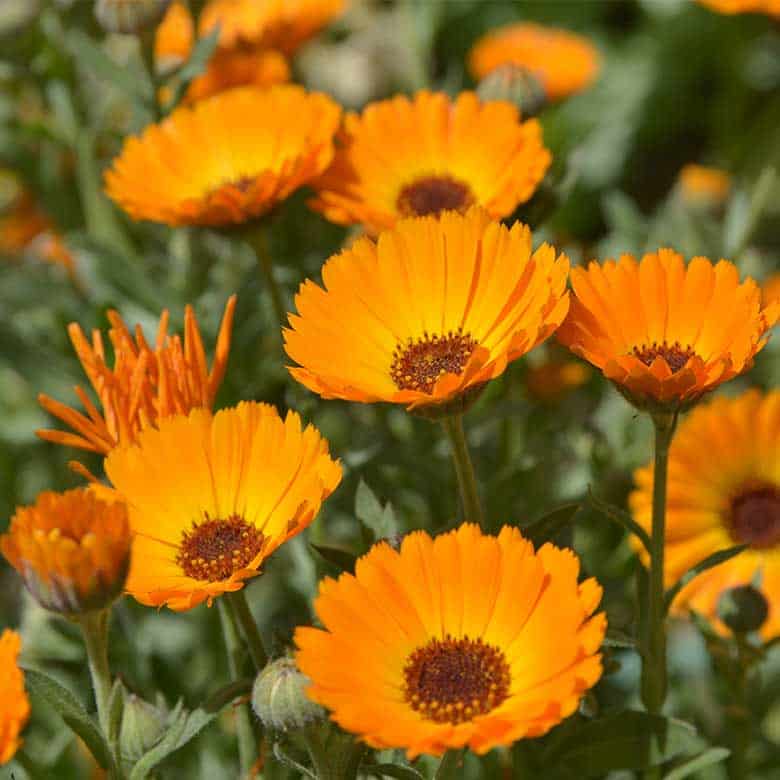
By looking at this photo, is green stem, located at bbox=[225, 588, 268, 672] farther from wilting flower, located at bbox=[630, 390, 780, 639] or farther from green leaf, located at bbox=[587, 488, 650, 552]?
wilting flower, located at bbox=[630, 390, 780, 639]

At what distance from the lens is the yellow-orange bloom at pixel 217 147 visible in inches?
74.4

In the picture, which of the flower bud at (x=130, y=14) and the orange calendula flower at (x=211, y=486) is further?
the flower bud at (x=130, y=14)

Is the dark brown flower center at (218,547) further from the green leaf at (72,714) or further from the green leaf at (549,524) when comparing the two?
the green leaf at (549,524)

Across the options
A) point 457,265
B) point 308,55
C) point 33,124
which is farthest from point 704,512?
point 308,55

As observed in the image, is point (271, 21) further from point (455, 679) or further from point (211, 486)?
point (455, 679)

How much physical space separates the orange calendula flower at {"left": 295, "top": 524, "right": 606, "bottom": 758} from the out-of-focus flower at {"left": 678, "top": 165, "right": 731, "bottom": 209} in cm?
218

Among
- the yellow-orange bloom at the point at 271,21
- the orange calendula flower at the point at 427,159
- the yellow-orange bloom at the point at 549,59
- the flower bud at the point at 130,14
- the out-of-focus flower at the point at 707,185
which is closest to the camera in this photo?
the orange calendula flower at the point at 427,159

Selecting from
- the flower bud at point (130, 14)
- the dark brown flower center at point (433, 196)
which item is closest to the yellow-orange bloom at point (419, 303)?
the dark brown flower center at point (433, 196)

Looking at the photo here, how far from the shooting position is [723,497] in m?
1.97

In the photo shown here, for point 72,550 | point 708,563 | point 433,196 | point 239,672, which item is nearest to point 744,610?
point 708,563

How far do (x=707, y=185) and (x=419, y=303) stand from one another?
207 centimetres

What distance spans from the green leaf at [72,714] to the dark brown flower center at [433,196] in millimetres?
819

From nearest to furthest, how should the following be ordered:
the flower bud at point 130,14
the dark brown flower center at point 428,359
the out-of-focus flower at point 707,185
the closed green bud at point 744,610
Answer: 1. the dark brown flower center at point 428,359
2. the closed green bud at point 744,610
3. the flower bud at point 130,14
4. the out-of-focus flower at point 707,185

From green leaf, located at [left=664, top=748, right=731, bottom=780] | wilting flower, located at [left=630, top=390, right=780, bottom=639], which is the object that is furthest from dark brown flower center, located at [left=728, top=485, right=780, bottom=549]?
green leaf, located at [left=664, top=748, right=731, bottom=780]
